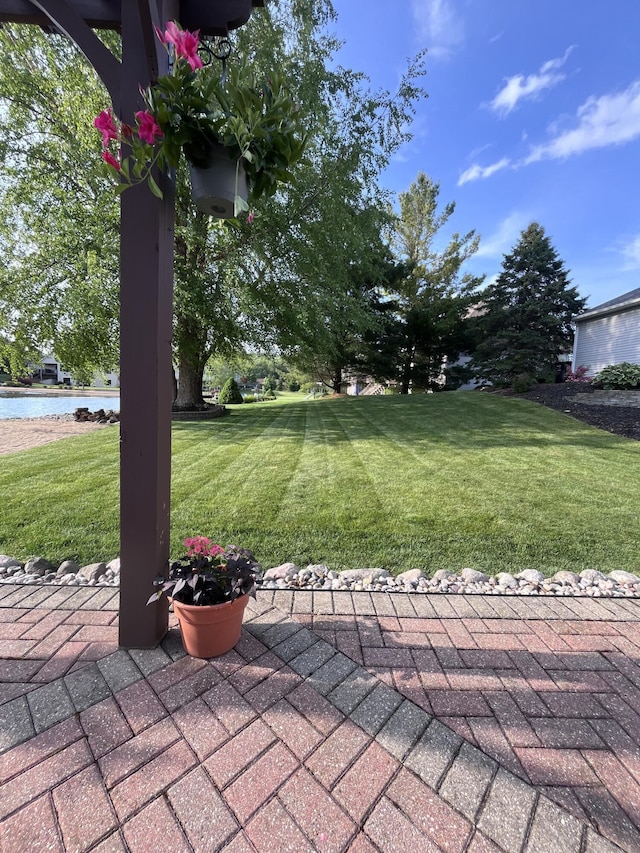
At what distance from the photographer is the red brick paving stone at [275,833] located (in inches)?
38.7

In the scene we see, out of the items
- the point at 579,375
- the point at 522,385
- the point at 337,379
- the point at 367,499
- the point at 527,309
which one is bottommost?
the point at 367,499

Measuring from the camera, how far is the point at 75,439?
6.97 m

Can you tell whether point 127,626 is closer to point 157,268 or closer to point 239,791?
point 239,791

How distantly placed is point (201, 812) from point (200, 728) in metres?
0.27

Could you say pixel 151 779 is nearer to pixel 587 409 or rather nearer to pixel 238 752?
pixel 238 752

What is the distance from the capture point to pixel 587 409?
9.13 meters

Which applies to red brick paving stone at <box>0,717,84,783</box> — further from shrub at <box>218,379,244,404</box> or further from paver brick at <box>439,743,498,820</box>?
shrub at <box>218,379,244,404</box>

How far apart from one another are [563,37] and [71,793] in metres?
10.2

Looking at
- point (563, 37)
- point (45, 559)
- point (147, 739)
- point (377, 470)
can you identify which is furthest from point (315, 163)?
point (147, 739)

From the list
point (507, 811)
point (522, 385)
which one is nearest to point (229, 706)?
point (507, 811)

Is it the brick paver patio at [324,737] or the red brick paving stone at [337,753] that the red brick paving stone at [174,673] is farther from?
the red brick paving stone at [337,753]

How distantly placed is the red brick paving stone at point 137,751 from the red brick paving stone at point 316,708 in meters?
0.44

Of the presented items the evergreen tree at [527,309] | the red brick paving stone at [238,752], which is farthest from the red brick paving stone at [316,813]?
the evergreen tree at [527,309]

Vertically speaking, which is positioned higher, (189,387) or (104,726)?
(189,387)
